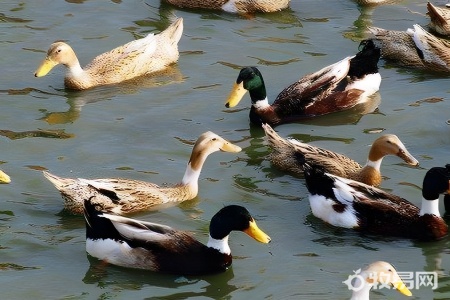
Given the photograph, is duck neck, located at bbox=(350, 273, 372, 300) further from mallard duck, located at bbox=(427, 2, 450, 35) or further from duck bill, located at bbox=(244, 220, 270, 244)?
mallard duck, located at bbox=(427, 2, 450, 35)

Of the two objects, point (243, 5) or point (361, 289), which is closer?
point (361, 289)

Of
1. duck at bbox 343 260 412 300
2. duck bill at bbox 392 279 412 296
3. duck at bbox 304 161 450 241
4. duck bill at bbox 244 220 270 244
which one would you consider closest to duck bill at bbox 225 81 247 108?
duck at bbox 304 161 450 241

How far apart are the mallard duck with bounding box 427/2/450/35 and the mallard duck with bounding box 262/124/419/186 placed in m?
4.12

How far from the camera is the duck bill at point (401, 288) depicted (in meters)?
8.71

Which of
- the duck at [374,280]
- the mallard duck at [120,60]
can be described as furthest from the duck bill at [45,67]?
the duck at [374,280]

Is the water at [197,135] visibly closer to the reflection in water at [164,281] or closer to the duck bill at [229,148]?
the reflection in water at [164,281]

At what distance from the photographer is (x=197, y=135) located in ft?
40.6

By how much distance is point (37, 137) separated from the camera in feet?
40.2

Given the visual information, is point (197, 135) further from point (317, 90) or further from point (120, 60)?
point (120, 60)

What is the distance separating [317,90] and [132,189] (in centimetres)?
315

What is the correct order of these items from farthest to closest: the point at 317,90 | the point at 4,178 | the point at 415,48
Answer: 1. the point at 415,48
2. the point at 317,90
3. the point at 4,178

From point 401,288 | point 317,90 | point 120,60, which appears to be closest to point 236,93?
point 317,90

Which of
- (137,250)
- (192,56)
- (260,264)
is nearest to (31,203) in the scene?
(137,250)

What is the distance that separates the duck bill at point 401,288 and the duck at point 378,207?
144 centimetres
